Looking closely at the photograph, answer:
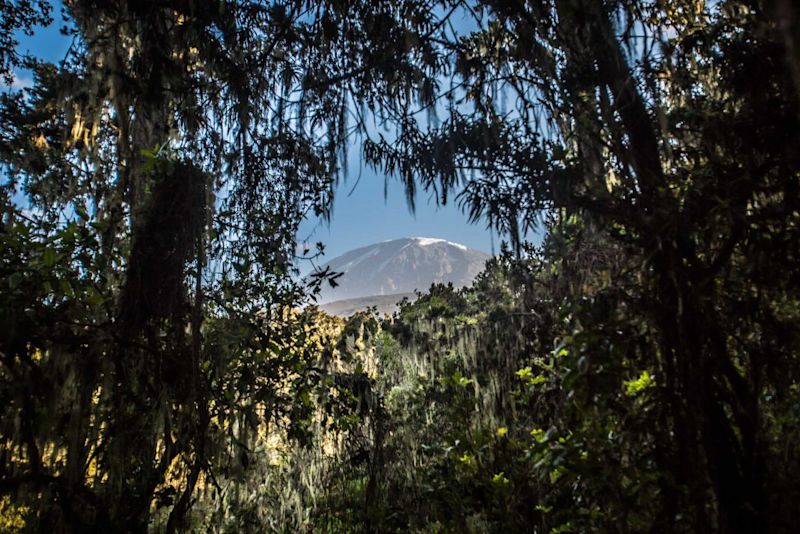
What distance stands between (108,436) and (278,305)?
1720 millimetres

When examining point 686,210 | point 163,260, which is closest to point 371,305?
A: point 163,260

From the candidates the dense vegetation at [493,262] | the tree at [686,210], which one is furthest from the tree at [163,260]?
the tree at [686,210]

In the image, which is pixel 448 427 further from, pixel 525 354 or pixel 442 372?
pixel 525 354

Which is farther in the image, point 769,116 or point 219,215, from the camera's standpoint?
point 219,215

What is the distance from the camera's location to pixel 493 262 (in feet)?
10.3

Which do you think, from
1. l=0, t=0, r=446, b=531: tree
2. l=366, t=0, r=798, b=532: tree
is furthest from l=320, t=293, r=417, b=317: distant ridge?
l=366, t=0, r=798, b=532: tree

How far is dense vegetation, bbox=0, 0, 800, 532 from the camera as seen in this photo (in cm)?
214

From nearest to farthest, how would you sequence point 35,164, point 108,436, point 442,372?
1. point 108,436
2. point 35,164
3. point 442,372

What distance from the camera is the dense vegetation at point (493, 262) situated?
214 centimetres

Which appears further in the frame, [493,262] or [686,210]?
[493,262]

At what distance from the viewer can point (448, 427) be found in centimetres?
605

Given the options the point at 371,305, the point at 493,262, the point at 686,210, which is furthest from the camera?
the point at 371,305

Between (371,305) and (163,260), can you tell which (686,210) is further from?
(371,305)

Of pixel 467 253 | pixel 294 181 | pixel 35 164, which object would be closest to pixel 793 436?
pixel 294 181
